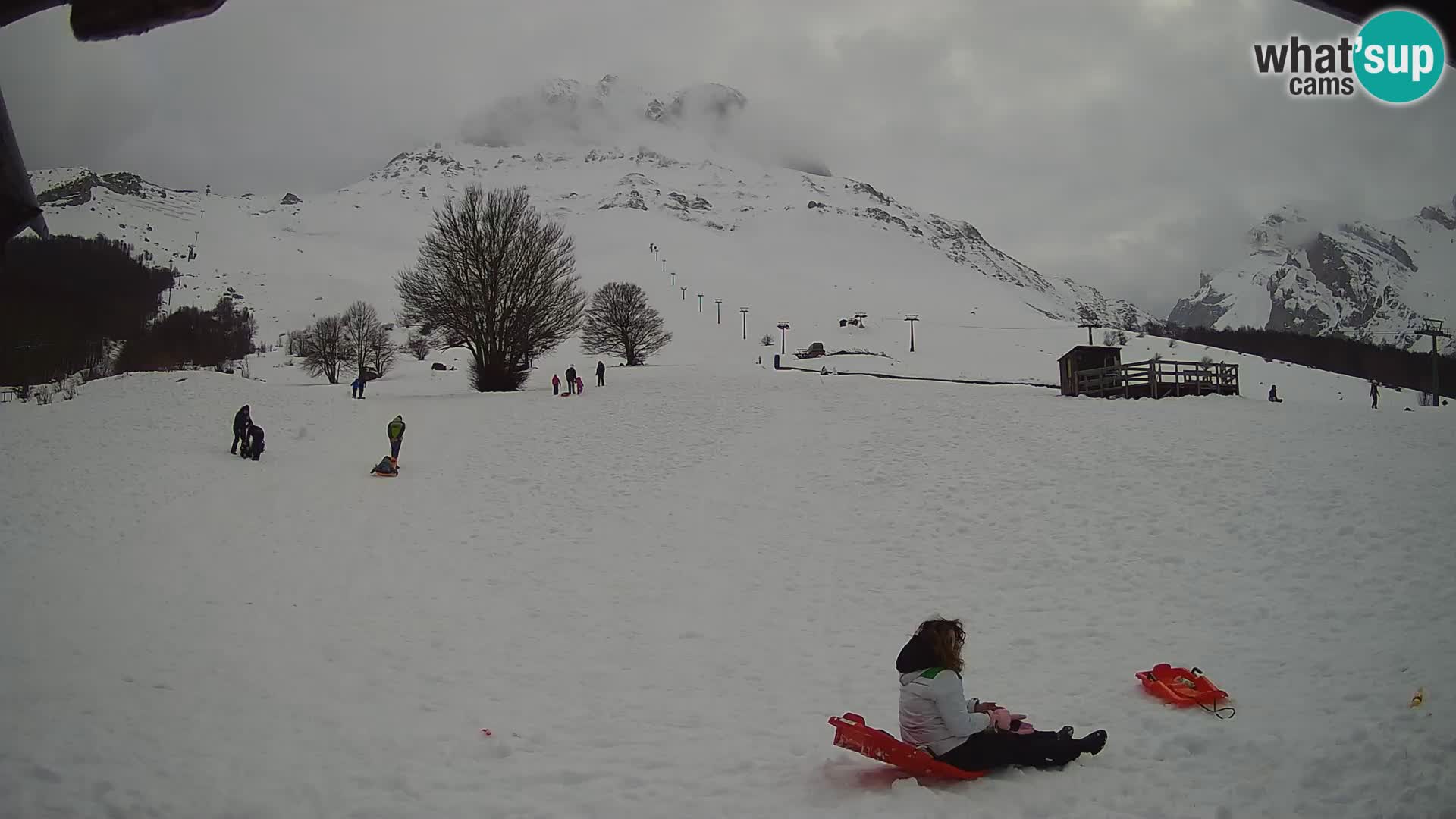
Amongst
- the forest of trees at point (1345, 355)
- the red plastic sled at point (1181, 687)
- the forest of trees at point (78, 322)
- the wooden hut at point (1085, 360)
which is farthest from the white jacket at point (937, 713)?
the forest of trees at point (1345, 355)

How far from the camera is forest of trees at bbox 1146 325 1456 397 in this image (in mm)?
66250

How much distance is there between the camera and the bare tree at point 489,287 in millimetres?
35844

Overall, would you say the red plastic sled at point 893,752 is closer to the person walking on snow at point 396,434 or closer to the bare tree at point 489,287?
the person walking on snow at point 396,434

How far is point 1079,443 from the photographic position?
19141 mm

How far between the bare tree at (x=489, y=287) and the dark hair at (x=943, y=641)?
33.8 m

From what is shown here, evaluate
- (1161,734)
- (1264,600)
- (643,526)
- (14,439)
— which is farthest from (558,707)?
(14,439)

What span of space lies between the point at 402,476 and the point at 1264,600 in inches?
720

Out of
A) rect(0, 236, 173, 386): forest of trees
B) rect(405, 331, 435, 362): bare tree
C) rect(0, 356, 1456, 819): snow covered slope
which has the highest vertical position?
rect(405, 331, 435, 362): bare tree

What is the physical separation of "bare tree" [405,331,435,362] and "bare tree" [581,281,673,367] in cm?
2561

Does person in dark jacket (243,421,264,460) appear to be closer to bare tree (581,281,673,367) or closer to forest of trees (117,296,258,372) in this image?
forest of trees (117,296,258,372)

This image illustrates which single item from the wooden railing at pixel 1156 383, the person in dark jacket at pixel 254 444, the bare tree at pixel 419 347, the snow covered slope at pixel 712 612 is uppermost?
the bare tree at pixel 419 347

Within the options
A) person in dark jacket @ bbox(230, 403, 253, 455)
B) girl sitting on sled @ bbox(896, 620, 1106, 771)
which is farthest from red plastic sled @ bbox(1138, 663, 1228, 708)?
person in dark jacket @ bbox(230, 403, 253, 455)

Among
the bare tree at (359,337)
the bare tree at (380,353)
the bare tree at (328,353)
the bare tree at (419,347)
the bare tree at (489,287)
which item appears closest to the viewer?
the bare tree at (489,287)

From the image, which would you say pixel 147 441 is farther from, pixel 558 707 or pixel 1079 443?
pixel 1079 443
